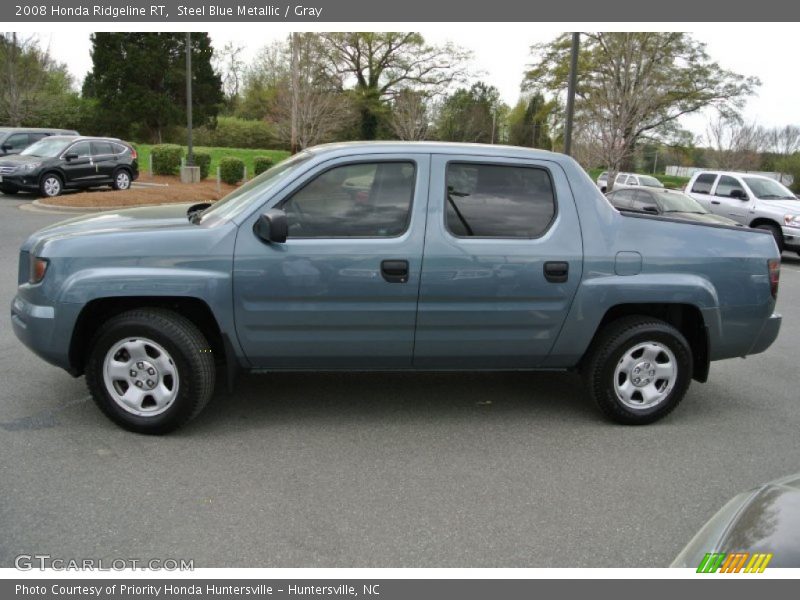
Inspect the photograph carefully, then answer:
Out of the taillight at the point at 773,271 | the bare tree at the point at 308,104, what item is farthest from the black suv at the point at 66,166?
the taillight at the point at 773,271

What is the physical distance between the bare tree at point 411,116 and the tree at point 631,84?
7920 mm

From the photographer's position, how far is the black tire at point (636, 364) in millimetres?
4902

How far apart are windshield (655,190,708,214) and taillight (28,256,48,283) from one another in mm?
12871

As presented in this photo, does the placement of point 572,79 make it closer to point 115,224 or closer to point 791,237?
point 791,237

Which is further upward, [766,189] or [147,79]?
[147,79]

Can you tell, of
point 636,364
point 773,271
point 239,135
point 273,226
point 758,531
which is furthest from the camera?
point 239,135

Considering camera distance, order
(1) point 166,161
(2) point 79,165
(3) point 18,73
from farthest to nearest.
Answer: (3) point 18,73 → (1) point 166,161 → (2) point 79,165

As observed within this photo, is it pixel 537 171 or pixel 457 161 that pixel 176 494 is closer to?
pixel 457 161

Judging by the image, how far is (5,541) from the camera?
3.29m

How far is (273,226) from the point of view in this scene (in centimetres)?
429

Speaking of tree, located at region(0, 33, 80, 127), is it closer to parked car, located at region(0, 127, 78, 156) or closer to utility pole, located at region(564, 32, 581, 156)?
parked car, located at region(0, 127, 78, 156)

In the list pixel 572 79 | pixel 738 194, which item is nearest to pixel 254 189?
pixel 572 79

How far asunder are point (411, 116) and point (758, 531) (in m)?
41.5

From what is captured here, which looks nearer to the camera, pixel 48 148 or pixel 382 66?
pixel 48 148
